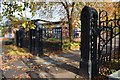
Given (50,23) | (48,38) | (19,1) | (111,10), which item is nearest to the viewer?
(19,1)

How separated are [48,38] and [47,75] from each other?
23.6ft

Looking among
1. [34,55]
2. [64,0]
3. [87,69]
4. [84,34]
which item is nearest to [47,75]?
[87,69]

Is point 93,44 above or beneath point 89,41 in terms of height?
beneath

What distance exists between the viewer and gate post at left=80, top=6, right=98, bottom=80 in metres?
6.34

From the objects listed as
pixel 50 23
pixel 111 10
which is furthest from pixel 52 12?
pixel 111 10

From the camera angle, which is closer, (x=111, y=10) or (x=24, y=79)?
(x=24, y=79)

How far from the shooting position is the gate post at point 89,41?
250 inches

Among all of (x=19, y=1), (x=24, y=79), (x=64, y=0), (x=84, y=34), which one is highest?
(x=64, y=0)

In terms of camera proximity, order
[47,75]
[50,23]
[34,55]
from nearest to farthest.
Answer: [47,75] < [34,55] < [50,23]

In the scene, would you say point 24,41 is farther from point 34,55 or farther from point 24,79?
point 24,79

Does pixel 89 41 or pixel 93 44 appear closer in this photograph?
pixel 89 41

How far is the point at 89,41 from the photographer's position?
637 centimetres

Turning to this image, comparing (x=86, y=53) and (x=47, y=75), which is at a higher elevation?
(x=86, y=53)

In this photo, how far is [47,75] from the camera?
7.24m
